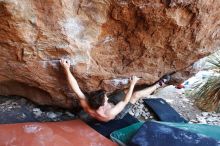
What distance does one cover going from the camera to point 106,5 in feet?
8.38

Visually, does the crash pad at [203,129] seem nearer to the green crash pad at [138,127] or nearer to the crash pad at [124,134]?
the green crash pad at [138,127]

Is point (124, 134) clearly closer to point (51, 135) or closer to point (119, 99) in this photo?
point (119, 99)

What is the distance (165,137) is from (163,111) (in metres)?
0.94

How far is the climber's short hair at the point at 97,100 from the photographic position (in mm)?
3002

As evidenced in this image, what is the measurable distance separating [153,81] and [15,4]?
1.58 metres

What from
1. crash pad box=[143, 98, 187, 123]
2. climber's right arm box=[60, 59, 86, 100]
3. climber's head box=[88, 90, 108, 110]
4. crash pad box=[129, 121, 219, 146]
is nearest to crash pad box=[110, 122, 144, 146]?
crash pad box=[129, 121, 219, 146]

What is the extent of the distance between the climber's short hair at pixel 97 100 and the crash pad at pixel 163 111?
0.94 metres

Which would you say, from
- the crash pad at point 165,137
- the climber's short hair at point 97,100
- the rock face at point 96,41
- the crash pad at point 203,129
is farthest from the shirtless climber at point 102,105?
the crash pad at point 203,129

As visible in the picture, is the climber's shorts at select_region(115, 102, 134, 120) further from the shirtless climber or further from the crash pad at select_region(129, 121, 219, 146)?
the crash pad at select_region(129, 121, 219, 146)

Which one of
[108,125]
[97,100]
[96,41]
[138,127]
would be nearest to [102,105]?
[97,100]

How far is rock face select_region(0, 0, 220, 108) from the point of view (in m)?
2.47

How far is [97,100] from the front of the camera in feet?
9.92

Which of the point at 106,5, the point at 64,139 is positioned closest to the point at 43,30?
the point at 106,5

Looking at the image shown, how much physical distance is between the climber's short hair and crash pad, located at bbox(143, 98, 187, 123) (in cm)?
94
